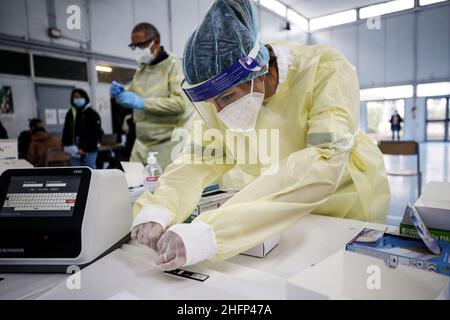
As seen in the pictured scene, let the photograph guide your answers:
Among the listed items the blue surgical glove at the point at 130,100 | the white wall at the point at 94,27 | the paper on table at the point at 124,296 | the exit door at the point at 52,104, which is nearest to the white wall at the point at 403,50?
the white wall at the point at 94,27

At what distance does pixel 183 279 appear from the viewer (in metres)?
0.62

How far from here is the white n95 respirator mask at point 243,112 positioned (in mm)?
911

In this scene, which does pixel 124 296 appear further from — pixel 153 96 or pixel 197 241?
pixel 153 96

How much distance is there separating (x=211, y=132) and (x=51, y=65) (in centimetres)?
419

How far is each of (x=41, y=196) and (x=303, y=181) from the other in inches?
25.8

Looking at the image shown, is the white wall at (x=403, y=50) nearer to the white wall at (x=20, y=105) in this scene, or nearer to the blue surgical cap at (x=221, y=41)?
the white wall at (x=20, y=105)

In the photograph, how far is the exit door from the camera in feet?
14.2

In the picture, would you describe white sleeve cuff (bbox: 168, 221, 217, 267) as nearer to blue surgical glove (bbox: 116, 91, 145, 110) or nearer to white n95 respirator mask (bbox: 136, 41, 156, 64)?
blue surgical glove (bbox: 116, 91, 145, 110)

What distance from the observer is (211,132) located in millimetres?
1140

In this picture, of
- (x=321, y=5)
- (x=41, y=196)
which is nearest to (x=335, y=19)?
(x=321, y=5)

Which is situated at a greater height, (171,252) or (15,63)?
(15,63)

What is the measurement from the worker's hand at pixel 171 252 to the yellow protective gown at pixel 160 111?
1.52 m

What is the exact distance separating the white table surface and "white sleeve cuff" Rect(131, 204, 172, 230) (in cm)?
7
